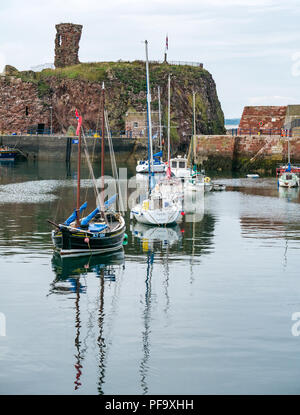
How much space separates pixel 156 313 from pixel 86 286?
14.0ft

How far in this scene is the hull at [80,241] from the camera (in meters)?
28.9

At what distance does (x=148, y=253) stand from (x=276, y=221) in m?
13.2

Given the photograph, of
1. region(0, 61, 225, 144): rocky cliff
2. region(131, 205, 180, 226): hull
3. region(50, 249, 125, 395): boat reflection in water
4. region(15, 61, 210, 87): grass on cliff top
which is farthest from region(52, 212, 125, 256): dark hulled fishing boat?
region(15, 61, 210, 87): grass on cliff top

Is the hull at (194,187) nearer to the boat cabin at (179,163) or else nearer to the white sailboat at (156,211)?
the boat cabin at (179,163)

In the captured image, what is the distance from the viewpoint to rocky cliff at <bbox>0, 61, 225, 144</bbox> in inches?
4579

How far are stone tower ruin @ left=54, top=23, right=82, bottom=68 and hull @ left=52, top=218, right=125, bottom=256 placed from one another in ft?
307

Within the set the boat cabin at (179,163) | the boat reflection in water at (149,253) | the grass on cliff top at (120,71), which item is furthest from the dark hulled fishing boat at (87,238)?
the grass on cliff top at (120,71)

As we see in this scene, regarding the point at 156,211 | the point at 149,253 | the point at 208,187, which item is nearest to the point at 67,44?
the point at 208,187

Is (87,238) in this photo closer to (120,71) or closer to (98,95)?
(98,95)

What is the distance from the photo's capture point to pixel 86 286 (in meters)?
24.8

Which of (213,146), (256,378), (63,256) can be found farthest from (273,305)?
(213,146)

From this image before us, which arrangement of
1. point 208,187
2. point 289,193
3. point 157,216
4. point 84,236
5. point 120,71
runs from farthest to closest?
point 120,71
point 208,187
point 289,193
point 157,216
point 84,236

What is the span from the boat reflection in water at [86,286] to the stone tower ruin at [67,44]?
9307 centimetres

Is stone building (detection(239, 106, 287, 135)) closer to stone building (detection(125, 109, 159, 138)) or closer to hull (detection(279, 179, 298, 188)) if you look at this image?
stone building (detection(125, 109, 159, 138))
